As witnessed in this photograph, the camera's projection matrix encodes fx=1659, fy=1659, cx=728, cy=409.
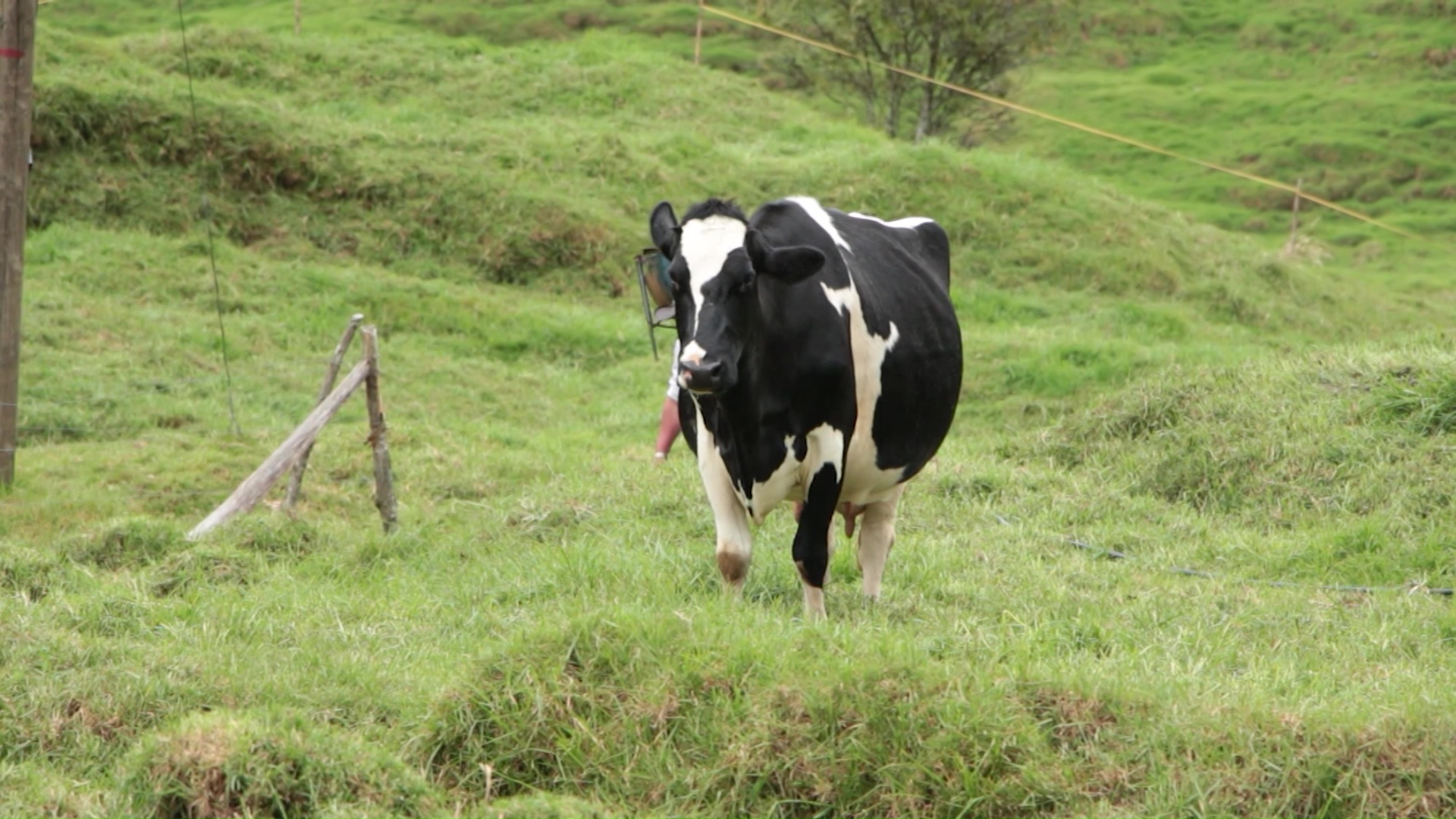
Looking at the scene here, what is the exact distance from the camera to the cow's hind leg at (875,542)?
6.88 m

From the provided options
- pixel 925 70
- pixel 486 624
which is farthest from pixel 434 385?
pixel 925 70

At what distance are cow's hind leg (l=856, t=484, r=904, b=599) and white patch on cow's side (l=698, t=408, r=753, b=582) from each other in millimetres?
777

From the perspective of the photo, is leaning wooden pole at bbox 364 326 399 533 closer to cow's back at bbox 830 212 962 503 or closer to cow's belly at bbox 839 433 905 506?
cow's back at bbox 830 212 962 503

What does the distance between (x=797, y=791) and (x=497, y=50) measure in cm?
2040

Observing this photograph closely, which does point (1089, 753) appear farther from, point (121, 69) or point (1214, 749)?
point (121, 69)

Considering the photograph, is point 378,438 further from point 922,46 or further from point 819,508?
point 922,46

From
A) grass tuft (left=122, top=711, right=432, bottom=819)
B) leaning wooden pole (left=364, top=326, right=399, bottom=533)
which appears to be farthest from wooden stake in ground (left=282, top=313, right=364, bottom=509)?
grass tuft (left=122, top=711, right=432, bottom=819)

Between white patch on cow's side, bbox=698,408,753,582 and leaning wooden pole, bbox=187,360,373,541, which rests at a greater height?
white patch on cow's side, bbox=698,408,753,582

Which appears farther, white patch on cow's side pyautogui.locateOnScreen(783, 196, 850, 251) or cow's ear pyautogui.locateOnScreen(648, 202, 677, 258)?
white patch on cow's side pyautogui.locateOnScreen(783, 196, 850, 251)

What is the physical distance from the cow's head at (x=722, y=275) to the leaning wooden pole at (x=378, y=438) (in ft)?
10.1

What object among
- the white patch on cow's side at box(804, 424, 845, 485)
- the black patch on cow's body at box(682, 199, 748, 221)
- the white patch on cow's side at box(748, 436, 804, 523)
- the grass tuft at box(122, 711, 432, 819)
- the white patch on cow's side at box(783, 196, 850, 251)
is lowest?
the grass tuft at box(122, 711, 432, 819)

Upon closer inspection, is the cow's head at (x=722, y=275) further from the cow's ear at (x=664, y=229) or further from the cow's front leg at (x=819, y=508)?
the cow's front leg at (x=819, y=508)

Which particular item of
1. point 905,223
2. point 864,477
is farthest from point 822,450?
point 905,223

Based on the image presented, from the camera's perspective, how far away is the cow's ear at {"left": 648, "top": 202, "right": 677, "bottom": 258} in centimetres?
618
